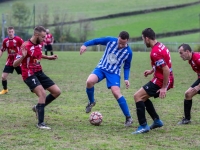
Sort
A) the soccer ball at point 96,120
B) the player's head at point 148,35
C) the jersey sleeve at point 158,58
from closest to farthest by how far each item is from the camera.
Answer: the jersey sleeve at point 158,58
the player's head at point 148,35
the soccer ball at point 96,120

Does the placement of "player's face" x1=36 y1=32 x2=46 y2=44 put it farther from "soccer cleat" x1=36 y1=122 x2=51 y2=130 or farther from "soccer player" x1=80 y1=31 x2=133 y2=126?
"soccer cleat" x1=36 y1=122 x2=51 y2=130

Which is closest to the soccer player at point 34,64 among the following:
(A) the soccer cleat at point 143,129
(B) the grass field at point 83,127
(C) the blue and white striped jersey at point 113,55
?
(B) the grass field at point 83,127

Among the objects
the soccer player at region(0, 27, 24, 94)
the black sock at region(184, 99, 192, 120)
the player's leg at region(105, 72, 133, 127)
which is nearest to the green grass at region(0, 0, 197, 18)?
the soccer player at region(0, 27, 24, 94)

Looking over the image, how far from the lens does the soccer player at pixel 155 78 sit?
7.17m

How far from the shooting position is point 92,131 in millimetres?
7602

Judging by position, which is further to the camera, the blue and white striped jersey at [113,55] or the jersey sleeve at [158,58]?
the blue and white striped jersey at [113,55]

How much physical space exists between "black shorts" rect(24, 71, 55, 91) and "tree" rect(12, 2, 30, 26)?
47.1m

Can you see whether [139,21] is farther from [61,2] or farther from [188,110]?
[188,110]

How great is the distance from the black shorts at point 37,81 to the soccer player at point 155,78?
71.5 inches

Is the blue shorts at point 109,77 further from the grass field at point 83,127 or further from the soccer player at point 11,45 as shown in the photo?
the soccer player at point 11,45

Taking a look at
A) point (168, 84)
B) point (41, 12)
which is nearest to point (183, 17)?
point (41, 12)

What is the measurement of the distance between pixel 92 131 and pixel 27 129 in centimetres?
117

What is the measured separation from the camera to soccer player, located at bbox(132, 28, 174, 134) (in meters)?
7.17

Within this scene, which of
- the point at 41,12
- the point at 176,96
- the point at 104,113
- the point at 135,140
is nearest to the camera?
the point at 135,140
